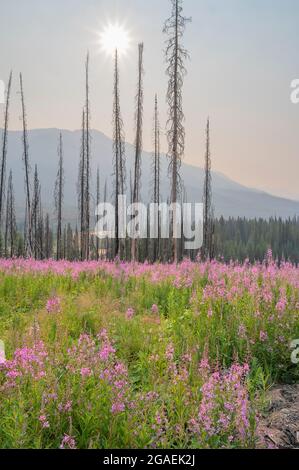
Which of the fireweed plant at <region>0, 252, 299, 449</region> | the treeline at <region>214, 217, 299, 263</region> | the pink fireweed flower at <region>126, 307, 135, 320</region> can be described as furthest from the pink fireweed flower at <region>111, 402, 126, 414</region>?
the treeline at <region>214, 217, 299, 263</region>

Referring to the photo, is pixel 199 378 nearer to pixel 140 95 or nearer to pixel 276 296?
pixel 276 296

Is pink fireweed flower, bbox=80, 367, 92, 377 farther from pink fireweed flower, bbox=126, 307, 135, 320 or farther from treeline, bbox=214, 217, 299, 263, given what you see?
treeline, bbox=214, 217, 299, 263

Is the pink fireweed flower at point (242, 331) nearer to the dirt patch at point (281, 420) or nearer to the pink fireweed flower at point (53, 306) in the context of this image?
the dirt patch at point (281, 420)

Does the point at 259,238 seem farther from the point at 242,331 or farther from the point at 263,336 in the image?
the point at 242,331

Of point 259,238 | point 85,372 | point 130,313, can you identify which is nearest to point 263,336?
point 130,313

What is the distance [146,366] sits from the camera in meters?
5.06

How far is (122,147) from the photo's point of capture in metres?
28.7

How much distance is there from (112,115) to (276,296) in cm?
2285

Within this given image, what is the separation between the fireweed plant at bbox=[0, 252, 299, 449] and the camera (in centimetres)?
352

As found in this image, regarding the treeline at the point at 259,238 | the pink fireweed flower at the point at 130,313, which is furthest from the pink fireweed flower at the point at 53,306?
the treeline at the point at 259,238

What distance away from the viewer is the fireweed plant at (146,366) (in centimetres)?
352

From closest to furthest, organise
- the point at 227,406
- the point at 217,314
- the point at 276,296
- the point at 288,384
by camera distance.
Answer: the point at 227,406 → the point at 288,384 → the point at 217,314 → the point at 276,296

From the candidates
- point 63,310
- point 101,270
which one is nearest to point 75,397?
point 63,310

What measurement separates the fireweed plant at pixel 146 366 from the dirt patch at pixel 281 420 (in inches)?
4.3
